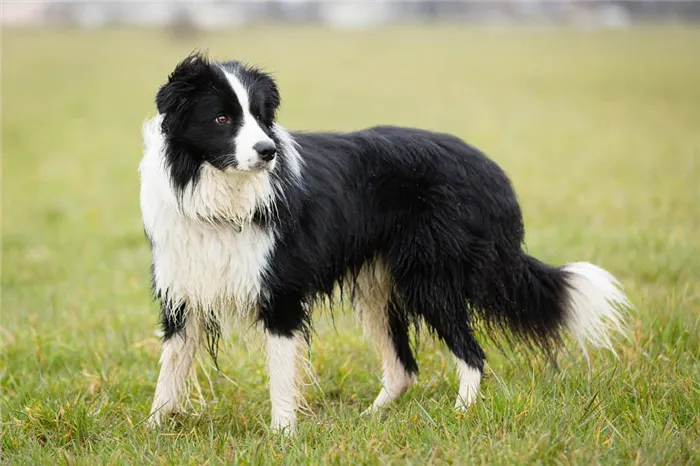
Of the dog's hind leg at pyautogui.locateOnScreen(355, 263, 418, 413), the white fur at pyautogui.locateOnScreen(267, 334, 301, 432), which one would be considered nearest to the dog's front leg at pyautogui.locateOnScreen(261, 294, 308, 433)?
the white fur at pyautogui.locateOnScreen(267, 334, 301, 432)

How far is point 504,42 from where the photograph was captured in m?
35.8

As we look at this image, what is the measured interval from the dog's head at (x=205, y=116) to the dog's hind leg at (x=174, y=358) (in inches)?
31.4

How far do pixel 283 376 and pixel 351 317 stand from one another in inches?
78.4

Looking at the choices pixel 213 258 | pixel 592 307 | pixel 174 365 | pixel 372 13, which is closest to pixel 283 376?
pixel 174 365

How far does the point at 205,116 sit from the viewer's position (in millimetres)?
3691

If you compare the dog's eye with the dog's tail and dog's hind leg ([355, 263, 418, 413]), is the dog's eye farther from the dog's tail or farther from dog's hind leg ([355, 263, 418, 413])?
the dog's tail

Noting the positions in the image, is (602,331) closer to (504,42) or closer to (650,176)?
(650,176)

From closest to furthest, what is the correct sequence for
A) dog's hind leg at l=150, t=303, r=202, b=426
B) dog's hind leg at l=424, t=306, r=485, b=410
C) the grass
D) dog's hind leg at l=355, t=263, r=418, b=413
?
the grass < dog's hind leg at l=150, t=303, r=202, b=426 < dog's hind leg at l=424, t=306, r=485, b=410 < dog's hind leg at l=355, t=263, r=418, b=413

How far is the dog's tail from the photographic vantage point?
4398mm

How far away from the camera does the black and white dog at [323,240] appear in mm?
3721

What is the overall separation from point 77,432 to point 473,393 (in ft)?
6.62

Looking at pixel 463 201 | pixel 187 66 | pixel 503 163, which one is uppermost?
pixel 187 66

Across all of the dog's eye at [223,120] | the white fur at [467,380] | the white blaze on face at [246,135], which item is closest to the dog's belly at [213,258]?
the white blaze on face at [246,135]

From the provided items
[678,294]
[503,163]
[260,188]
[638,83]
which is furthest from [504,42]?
[260,188]
